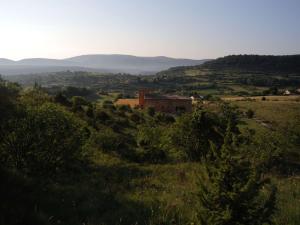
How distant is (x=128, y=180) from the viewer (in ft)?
38.8

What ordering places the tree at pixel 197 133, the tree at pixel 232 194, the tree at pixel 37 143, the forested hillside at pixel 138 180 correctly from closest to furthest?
1. the tree at pixel 232 194
2. the forested hillside at pixel 138 180
3. the tree at pixel 37 143
4. the tree at pixel 197 133

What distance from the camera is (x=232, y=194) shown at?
5363mm

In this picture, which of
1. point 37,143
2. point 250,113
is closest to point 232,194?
point 37,143

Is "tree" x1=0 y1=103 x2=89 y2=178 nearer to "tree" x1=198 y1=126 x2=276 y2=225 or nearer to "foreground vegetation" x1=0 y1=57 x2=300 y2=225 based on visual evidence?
"foreground vegetation" x1=0 y1=57 x2=300 y2=225

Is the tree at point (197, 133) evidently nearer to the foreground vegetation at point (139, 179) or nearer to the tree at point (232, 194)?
the foreground vegetation at point (139, 179)

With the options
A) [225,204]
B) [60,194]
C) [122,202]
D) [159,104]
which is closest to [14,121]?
[60,194]

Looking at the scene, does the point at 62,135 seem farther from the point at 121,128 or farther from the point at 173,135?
the point at 121,128

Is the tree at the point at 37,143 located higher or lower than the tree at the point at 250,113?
higher

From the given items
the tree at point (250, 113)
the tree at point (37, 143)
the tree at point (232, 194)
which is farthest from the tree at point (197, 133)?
the tree at point (250, 113)

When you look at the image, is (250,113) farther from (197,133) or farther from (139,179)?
(139,179)

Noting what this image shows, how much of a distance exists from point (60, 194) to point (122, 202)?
169cm

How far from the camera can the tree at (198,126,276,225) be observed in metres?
5.36

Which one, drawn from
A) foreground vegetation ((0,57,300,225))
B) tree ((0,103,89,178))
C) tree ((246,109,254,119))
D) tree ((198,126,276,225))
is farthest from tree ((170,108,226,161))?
tree ((246,109,254,119))

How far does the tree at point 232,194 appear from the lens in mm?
5363
